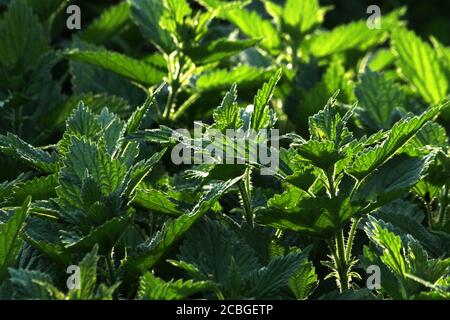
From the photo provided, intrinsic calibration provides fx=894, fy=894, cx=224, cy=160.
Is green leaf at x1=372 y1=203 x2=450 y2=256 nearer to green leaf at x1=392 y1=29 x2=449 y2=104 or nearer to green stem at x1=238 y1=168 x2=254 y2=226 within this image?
green stem at x1=238 y1=168 x2=254 y2=226

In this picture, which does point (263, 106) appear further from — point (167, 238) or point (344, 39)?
point (344, 39)

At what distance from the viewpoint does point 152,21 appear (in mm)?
2236

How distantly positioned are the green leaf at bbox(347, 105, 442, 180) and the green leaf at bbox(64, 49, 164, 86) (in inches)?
29.4

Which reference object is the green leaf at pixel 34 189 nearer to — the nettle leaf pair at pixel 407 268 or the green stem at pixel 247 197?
the green stem at pixel 247 197

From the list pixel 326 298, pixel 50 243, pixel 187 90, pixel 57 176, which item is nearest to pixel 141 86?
pixel 187 90

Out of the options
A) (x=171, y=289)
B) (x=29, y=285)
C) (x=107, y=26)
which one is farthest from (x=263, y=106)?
(x=107, y=26)

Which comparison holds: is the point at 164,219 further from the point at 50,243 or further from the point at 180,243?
the point at 50,243

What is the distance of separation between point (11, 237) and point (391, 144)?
0.64m

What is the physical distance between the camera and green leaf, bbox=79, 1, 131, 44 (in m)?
2.66

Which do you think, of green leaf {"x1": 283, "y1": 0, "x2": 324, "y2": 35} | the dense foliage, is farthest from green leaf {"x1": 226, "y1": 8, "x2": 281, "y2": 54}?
the dense foliage

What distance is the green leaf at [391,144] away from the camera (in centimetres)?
150

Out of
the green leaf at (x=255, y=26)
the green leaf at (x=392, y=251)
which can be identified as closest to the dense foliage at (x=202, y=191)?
the green leaf at (x=392, y=251)

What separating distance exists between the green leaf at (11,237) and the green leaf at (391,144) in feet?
1.79

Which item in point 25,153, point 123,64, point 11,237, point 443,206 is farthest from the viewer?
point 123,64
